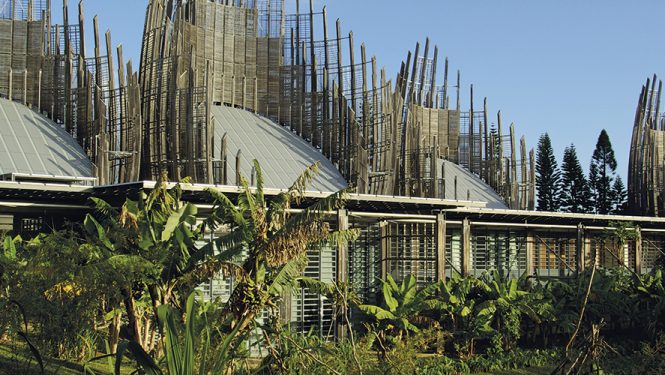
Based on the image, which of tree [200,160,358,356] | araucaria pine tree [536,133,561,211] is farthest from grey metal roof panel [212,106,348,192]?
araucaria pine tree [536,133,561,211]

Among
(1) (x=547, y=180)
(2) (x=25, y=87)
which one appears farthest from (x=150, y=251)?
(1) (x=547, y=180)

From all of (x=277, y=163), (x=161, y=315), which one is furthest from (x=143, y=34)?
(x=161, y=315)

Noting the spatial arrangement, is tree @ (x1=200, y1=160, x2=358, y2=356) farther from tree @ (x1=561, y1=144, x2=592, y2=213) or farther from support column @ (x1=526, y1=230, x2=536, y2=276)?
tree @ (x1=561, y1=144, x2=592, y2=213)

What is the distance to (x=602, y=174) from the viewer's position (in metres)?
57.0

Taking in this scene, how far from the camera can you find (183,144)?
86.7 ft

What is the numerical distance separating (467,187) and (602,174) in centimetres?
2053

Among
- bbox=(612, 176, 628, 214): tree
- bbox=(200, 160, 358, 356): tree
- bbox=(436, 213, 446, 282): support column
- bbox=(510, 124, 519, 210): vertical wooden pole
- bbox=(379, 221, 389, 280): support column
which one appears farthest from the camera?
bbox=(612, 176, 628, 214): tree

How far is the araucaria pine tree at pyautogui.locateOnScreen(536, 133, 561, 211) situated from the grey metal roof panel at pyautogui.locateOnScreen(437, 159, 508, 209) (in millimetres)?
15413

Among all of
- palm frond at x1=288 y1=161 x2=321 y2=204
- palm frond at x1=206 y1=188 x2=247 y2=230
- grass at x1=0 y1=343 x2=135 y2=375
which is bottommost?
grass at x1=0 y1=343 x2=135 y2=375

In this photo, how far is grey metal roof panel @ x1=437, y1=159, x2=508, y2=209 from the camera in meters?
37.9

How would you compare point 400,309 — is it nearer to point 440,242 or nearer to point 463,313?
point 463,313

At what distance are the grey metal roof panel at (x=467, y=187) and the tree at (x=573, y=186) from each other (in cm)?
1618

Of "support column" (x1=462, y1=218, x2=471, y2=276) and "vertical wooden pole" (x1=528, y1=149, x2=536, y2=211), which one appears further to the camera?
"vertical wooden pole" (x1=528, y1=149, x2=536, y2=211)

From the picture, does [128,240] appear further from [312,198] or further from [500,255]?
[500,255]
